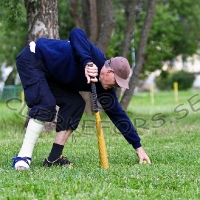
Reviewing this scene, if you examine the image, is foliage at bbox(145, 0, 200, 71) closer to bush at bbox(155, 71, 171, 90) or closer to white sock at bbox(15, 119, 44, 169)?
bush at bbox(155, 71, 171, 90)

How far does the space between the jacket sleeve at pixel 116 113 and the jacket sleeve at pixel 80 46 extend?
26.8 inches

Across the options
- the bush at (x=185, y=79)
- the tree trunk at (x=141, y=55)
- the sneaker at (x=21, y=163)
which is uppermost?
the sneaker at (x=21, y=163)

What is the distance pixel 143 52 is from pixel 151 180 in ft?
41.5

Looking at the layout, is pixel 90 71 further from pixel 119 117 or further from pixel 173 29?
pixel 173 29

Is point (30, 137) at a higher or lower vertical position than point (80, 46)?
lower

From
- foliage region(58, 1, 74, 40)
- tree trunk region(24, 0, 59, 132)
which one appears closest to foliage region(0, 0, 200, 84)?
foliage region(58, 1, 74, 40)

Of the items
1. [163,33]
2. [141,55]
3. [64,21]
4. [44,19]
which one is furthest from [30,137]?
[163,33]

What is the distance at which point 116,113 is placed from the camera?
6770 millimetres

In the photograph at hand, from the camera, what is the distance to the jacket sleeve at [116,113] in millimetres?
6684

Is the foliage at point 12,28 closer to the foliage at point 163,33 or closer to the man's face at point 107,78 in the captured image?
the foliage at point 163,33

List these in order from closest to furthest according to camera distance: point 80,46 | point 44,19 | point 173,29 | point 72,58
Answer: point 80,46 < point 72,58 < point 44,19 < point 173,29

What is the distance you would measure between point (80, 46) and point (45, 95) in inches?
26.0

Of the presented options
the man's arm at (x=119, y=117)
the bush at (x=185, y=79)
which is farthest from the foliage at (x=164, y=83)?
the man's arm at (x=119, y=117)

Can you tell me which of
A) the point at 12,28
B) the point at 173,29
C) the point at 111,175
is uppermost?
the point at 111,175
